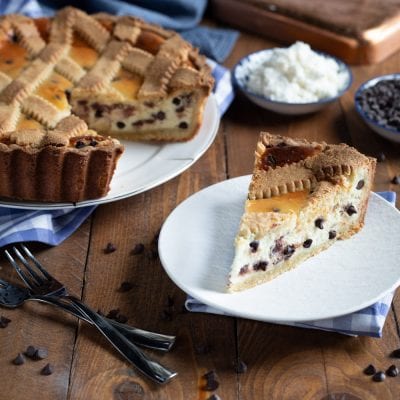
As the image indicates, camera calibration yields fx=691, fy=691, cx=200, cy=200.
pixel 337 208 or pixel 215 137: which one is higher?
pixel 337 208

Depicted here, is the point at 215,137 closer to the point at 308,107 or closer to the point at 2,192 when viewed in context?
the point at 308,107

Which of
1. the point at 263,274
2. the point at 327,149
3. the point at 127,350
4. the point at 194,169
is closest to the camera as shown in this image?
the point at 127,350

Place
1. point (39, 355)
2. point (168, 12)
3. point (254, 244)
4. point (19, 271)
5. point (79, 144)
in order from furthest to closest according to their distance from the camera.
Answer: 1. point (168, 12)
2. point (79, 144)
3. point (19, 271)
4. point (254, 244)
5. point (39, 355)

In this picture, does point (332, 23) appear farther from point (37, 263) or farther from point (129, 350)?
point (129, 350)

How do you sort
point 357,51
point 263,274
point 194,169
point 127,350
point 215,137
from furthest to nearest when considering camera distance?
point 357,51 → point 215,137 → point 194,169 → point 263,274 → point 127,350

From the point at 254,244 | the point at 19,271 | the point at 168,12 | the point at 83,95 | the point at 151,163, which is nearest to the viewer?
the point at 254,244

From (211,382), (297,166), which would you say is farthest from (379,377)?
(297,166)

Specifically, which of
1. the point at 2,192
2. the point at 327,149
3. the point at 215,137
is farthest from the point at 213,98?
the point at 2,192
